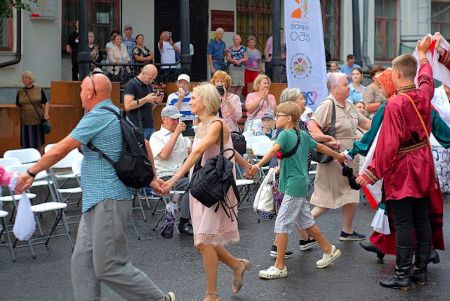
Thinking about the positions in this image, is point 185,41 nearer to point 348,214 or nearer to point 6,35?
point 6,35

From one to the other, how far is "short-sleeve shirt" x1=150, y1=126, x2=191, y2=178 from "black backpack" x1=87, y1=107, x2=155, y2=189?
4.08 m

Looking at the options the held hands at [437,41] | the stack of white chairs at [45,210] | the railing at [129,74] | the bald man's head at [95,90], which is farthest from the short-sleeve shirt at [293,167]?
the railing at [129,74]

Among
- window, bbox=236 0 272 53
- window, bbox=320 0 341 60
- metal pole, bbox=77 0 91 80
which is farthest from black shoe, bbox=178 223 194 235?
window, bbox=320 0 341 60

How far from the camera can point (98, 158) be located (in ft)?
17.9

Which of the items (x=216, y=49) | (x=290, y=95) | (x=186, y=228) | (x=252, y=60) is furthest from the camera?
(x=252, y=60)

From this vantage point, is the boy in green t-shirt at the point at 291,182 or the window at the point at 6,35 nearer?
the boy in green t-shirt at the point at 291,182

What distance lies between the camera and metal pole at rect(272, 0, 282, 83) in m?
18.6

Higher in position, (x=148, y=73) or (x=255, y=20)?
(x=255, y=20)

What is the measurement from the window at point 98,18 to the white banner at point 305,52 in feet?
24.5

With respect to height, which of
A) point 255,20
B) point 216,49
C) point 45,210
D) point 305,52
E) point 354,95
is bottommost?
point 45,210

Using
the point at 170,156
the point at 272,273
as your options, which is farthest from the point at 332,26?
the point at 272,273

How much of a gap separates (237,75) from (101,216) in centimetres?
1374

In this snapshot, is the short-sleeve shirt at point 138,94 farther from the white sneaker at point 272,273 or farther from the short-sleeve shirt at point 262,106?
the white sneaker at point 272,273

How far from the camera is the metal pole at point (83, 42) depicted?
1560 centimetres
